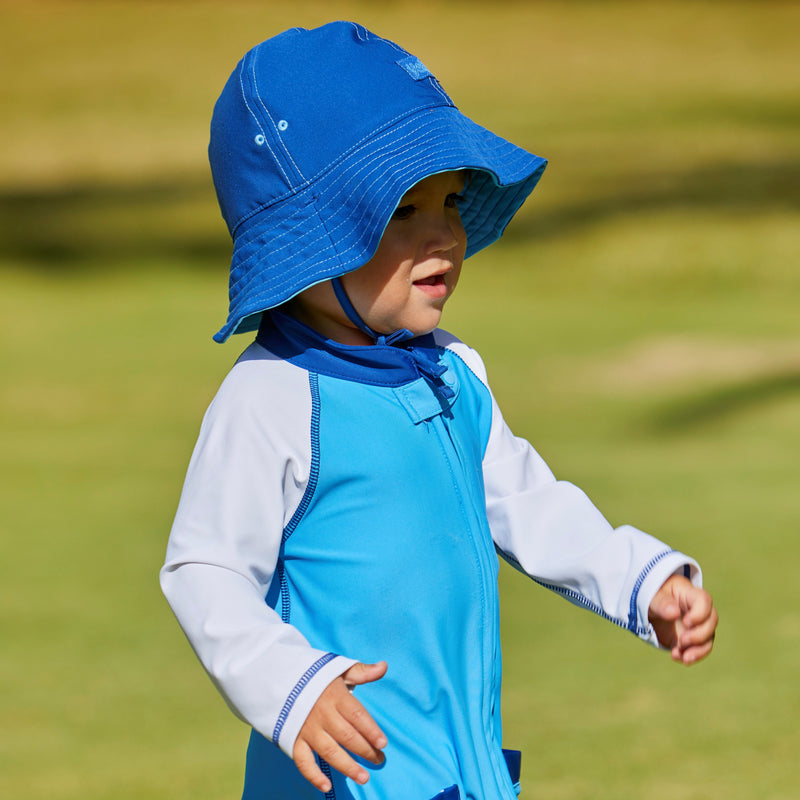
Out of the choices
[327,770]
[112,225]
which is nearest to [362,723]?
[327,770]

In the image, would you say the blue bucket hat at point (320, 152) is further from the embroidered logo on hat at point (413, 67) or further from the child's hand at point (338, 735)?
the child's hand at point (338, 735)

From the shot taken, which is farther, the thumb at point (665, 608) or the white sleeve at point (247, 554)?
the thumb at point (665, 608)

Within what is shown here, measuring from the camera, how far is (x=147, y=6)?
13.6m

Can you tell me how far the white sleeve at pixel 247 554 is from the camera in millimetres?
1348

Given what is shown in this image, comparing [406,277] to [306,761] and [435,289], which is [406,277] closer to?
[435,289]

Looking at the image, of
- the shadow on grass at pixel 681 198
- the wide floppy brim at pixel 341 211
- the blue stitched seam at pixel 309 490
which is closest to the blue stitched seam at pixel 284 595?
the blue stitched seam at pixel 309 490

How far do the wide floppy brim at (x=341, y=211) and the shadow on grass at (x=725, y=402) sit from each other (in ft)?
12.2

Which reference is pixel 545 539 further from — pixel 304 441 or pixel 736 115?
pixel 736 115

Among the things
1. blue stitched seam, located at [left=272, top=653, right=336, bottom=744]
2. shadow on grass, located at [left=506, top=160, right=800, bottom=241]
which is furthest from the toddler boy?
shadow on grass, located at [left=506, top=160, right=800, bottom=241]

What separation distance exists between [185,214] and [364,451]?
25.8 ft

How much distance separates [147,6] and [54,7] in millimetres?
954

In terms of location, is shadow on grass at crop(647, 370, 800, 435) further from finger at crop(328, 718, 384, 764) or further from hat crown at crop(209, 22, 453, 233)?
finger at crop(328, 718, 384, 764)

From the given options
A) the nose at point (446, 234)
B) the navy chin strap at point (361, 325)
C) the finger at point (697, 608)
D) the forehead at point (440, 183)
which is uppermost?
the forehead at point (440, 183)

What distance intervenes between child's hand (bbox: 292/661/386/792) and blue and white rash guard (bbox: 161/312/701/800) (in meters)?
0.07
